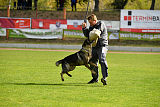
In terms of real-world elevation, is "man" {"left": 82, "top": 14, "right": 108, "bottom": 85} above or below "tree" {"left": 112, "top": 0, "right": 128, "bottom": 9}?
below

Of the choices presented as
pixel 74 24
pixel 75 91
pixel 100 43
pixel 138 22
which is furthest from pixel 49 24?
pixel 75 91

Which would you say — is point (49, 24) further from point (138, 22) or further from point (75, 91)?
point (75, 91)

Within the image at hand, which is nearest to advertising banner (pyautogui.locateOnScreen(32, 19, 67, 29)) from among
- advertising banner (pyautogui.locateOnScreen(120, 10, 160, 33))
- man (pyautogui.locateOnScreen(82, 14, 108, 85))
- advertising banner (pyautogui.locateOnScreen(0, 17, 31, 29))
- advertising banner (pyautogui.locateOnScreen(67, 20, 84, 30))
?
advertising banner (pyautogui.locateOnScreen(67, 20, 84, 30))

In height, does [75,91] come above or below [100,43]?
below

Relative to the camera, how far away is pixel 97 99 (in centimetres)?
847

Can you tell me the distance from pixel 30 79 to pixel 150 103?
16.7 feet

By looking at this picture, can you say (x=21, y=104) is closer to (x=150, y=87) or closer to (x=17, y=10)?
(x=150, y=87)

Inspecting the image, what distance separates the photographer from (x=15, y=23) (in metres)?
34.5

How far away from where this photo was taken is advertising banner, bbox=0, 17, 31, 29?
34.2m

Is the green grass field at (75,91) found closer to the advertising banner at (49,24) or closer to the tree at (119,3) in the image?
the advertising banner at (49,24)

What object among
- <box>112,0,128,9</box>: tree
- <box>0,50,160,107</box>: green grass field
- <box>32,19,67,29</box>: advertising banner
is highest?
<box>112,0,128,9</box>: tree

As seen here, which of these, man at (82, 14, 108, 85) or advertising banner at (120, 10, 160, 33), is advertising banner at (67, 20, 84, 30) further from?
man at (82, 14, 108, 85)

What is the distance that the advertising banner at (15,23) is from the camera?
112 feet

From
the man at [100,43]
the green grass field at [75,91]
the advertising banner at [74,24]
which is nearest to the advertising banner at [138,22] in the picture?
the advertising banner at [74,24]
